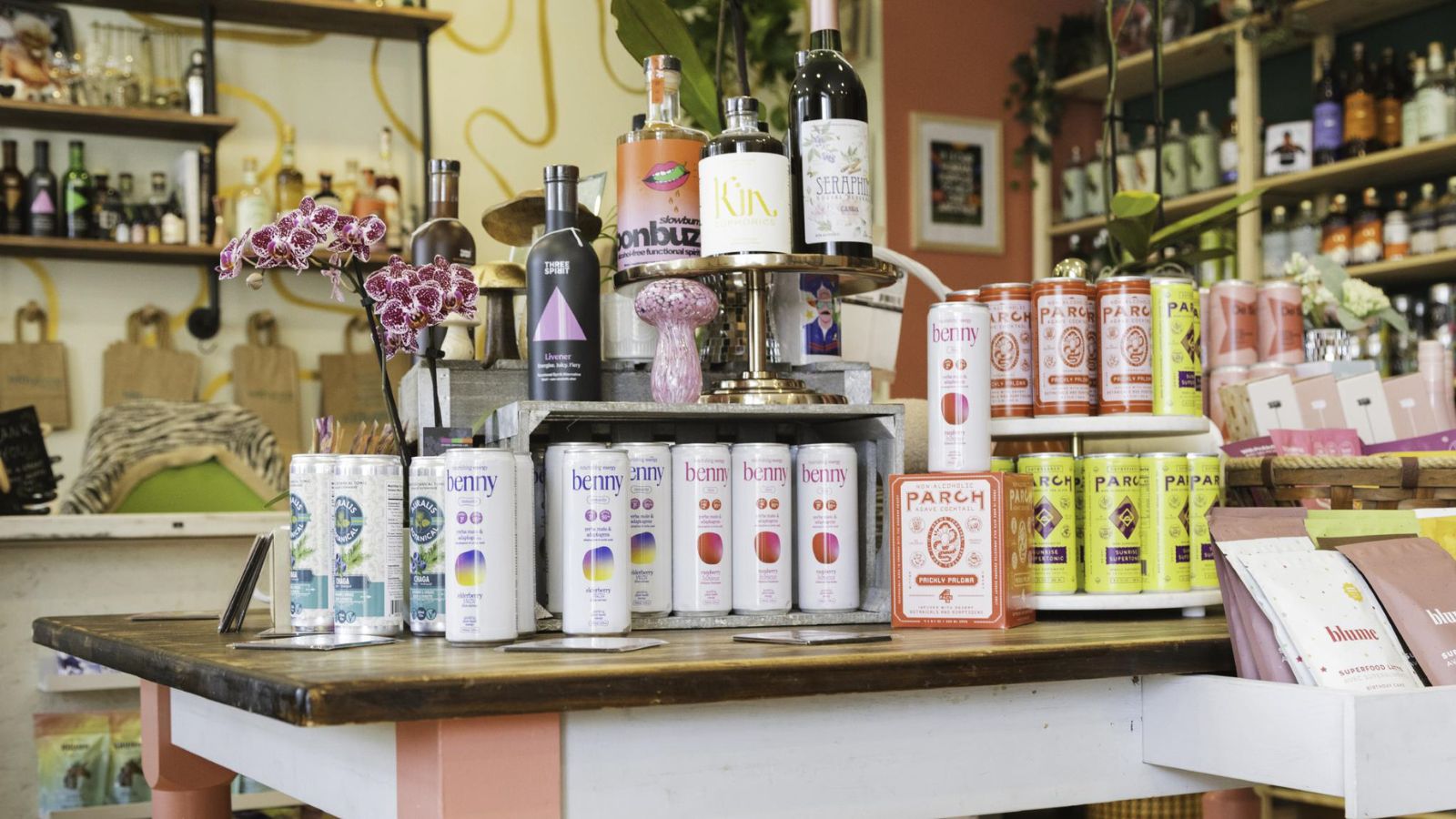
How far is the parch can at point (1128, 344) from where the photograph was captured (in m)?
1.50

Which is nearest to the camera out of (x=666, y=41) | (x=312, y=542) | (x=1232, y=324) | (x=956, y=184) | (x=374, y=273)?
(x=312, y=542)

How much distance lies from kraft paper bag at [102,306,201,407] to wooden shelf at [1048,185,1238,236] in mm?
2709

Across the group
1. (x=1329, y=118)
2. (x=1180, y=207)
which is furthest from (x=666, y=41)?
(x=1180, y=207)

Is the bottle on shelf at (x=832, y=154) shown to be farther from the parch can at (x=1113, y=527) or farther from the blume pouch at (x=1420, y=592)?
the blume pouch at (x=1420, y=592)

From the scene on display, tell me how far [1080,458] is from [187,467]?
2.16 m

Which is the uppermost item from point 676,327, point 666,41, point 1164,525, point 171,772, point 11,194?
point 11,194

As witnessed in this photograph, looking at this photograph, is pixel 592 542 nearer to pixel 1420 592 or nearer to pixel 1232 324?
pixel 1420 592

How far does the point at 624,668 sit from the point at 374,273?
59 centimetres

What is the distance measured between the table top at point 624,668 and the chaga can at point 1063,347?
25cm

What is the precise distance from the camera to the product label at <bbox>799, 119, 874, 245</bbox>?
4.84 ft

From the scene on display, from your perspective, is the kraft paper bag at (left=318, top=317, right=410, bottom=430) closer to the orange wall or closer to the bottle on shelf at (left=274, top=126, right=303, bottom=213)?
the bottle on shelf at (left=274, top=126, right=303, bottom=213)

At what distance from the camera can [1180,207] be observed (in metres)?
4.55

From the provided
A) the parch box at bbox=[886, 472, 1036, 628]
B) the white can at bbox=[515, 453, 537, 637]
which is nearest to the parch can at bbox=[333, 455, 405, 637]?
the white can at bbox=[515, 453, 537, 637]


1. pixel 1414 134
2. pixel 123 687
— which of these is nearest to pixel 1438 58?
pixel 1414 134
